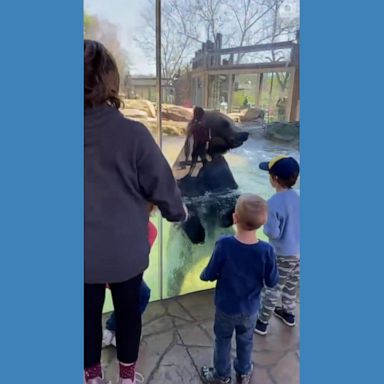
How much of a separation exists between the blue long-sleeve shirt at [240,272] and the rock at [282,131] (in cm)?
35

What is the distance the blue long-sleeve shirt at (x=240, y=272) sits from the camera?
129cm

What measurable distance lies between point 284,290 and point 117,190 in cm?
72

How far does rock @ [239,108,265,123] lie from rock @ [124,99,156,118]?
0.28 metres

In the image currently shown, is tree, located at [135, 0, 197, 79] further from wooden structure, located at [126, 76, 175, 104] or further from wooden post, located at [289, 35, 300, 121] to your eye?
wooden post, located at [289, 35, 300, 121]

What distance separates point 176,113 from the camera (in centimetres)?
135

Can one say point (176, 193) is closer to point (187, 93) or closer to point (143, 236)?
point (143, 236)

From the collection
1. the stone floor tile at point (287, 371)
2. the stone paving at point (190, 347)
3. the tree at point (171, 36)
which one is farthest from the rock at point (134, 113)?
the stone floor tile at point (287, 371)

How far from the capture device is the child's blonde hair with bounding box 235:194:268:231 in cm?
130

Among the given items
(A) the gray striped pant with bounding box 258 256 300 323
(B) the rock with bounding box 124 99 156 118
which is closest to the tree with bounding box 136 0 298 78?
(B) the rock with bounding box 124 99 156 118

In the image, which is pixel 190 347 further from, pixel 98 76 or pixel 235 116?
pixel 98 76

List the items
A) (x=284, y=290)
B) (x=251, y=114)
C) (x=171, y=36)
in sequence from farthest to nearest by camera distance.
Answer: (x=284, y=290) → (x=251, y=114) → (x=171, y=36)

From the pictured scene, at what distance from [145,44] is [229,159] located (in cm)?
43

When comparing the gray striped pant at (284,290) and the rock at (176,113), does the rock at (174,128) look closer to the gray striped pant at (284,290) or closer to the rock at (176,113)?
the rock at (176,113)

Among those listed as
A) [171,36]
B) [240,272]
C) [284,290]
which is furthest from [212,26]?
[284,290]
